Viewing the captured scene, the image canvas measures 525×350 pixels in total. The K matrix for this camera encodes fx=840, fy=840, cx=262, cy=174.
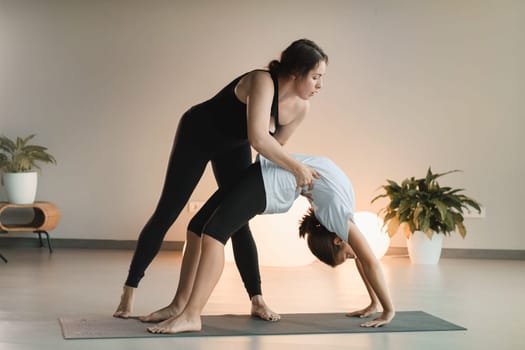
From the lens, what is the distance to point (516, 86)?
21.6 ft

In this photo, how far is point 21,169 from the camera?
6.60 meters

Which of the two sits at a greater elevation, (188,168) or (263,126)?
(263,126)

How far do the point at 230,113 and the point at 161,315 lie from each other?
0.90m

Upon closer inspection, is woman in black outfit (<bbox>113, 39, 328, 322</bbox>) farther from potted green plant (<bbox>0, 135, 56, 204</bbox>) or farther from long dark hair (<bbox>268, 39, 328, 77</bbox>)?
potted green plant (<bbox>0, 135, 56, 204</bbox>)

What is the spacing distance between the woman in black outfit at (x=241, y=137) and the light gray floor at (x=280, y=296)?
435 mm

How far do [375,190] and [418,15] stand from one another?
143cm

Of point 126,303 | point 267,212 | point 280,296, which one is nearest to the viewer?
point 267,212

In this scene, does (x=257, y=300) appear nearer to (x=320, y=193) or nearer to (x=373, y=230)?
(x=320, y=193)

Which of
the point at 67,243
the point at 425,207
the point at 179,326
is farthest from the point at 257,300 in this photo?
the point at 67,243

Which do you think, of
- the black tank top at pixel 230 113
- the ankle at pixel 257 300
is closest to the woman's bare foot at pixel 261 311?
the ankle at pixel 257 300

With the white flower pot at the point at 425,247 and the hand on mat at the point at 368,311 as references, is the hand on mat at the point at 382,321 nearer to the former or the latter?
the hand on mat at the point at 368,311

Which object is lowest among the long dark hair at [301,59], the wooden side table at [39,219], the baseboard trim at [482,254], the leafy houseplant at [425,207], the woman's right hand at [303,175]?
the wooden side table at [39,219]

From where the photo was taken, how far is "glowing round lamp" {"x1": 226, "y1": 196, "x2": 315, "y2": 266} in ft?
18.8

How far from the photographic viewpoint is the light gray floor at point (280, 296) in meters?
3.20
